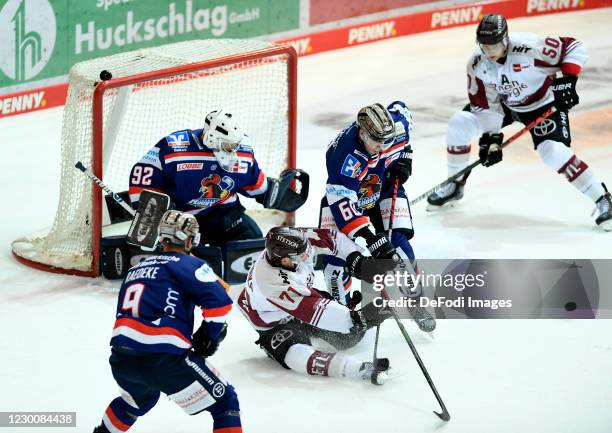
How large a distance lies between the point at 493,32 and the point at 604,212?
129 centimetres

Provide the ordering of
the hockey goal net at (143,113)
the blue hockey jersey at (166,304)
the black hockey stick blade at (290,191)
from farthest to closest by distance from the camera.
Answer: the black hockey stick blade at (290,191) < the hockey goal net at (143,113) < the blue hockey jersey at (166,304)

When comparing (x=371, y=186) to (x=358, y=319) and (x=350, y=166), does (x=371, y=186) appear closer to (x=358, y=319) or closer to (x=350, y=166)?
(x=350, y=166)

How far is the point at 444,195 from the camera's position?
26.5ft

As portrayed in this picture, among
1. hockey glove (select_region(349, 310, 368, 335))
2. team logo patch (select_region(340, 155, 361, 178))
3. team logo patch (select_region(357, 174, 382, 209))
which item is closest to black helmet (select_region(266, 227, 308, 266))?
hockey glove (select_region(349, 310, 368, 335))

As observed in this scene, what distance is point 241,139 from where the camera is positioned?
21.3 feet

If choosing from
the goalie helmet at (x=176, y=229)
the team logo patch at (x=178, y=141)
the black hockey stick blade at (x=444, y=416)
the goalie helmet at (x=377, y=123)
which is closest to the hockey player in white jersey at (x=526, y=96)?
the goalie helmet at (x=377, y=123)

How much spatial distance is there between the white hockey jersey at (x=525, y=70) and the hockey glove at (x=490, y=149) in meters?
0.23

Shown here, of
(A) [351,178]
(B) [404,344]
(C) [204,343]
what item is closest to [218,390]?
(C) [204,343]

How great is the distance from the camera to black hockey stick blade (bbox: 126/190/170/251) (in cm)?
651

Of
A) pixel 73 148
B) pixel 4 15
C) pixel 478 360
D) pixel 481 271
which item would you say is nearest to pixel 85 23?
pixel 4 15

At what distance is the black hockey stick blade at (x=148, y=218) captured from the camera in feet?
21.4

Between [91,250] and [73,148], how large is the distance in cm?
56

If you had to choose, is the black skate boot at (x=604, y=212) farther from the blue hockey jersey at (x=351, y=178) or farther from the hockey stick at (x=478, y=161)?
the blue hockey jersey at (x=351, y=178)

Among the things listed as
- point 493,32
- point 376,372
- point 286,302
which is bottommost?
point 376,372
